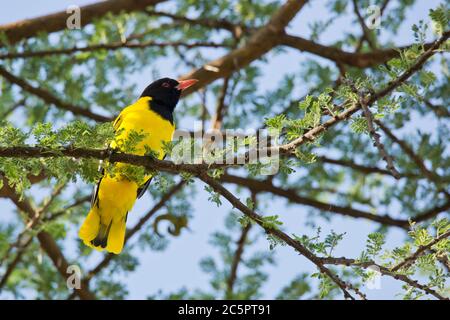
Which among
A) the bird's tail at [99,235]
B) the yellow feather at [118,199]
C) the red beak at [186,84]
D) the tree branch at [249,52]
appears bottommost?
the bird's tail at [99,235]

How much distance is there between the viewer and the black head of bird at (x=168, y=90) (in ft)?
15.7

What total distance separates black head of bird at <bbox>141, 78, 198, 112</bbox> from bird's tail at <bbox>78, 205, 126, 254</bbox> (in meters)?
0.95

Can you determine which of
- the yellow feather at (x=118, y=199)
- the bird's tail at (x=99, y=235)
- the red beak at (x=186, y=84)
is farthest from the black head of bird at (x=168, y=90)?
the bird's tail at (x=99, y=235)

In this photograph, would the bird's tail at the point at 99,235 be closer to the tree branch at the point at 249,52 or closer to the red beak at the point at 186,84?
the red beak at the point at 186,84

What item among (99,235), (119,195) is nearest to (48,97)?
(119,195)

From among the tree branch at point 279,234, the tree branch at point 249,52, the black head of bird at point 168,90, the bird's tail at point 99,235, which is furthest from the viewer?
the tree branch at point 249,52

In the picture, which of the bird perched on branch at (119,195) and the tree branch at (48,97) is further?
the tree branch at (48,97)

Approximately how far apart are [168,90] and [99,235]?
4.06 feet

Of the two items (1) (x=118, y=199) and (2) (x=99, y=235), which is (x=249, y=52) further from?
(2) (x=99, y=235)

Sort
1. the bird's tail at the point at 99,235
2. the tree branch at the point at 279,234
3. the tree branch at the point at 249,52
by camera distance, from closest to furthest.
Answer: the tree branch at the point at 279,234
the bird's tail at the point at 99,235
the tree branch at the point at 249,52

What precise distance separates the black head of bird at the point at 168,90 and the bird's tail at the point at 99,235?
3.12ft

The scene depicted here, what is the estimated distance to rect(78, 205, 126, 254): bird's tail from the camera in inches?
158
